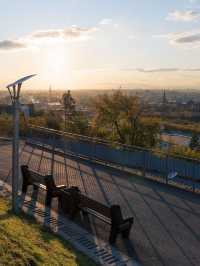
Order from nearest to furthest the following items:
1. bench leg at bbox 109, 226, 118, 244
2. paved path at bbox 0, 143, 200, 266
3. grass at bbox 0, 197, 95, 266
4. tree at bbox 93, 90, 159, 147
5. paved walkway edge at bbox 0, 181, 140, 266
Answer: grass at bbox 0, 197, 95, 266, paved walkway edge at bbox 0, 181, 140, 266, paved path at bbox 0, 143, 200, 266, bench leg at bbox 109, 226, 118, 244, tree at bbox 93, 90, 159, 147

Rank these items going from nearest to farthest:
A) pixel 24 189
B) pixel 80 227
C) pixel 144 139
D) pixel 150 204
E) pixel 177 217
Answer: pixel 80 227 < pixel 177 217 < pixel 150 204 < pixel 24 189 < pixel 144 139

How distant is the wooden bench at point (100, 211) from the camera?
8180mm

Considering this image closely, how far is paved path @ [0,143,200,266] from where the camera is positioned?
7816mm

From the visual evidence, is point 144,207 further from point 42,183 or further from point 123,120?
point 123,120

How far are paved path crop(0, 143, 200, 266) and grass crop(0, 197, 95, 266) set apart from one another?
1240 mm

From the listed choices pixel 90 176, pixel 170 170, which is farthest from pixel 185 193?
pixel 90 176

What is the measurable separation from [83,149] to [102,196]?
221 inches

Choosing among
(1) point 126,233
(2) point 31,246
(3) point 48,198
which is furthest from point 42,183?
(2) point 31,246

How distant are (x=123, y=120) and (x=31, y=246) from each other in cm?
3400

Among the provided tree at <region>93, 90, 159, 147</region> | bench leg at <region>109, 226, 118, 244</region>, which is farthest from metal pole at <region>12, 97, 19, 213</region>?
tree at <region>93, 90, 159, 147</region>

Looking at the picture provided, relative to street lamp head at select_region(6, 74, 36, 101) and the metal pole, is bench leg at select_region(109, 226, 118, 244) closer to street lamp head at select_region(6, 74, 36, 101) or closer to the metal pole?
the metal pole

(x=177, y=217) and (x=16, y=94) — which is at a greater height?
(x=16, y=94)

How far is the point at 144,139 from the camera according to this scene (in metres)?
39.3

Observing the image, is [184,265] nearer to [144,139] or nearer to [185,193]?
[185,193]
